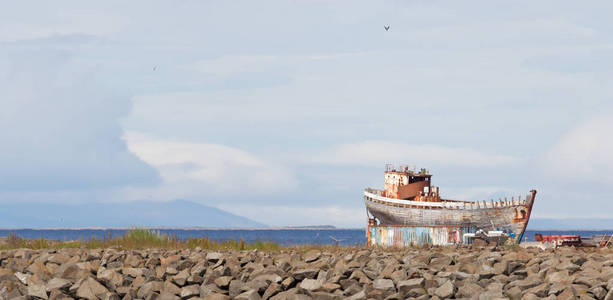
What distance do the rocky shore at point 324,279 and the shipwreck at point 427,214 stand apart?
37480 millimetres

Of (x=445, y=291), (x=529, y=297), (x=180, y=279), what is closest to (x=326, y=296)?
(x=445, y=291)

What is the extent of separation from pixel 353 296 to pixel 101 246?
14.9m

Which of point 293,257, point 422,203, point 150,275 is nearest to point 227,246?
point 293,257

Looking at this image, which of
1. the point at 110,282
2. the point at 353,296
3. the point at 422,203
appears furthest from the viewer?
the point at 422,203

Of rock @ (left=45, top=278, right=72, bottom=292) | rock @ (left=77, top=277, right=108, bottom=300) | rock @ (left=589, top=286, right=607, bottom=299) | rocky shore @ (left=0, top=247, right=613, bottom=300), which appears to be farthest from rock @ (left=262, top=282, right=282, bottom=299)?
rock @ (left=589, top=286, right=607, bottom=299)

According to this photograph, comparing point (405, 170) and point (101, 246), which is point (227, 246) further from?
point (405, 170)

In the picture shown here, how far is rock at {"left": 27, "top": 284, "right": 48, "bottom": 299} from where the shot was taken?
13.3 m

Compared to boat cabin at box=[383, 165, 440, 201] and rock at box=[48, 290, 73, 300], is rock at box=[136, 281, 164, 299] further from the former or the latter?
boat cabin at box=[383, 165, 440, 201]

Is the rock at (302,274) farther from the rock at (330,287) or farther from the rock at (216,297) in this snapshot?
the rock at (216,297)

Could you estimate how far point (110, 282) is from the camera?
45.1ft

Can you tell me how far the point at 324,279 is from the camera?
13.1 metres

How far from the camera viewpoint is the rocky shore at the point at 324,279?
12117 mm

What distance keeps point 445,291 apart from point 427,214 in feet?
158

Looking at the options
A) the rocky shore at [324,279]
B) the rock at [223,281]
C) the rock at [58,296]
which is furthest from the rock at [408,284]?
the rock at [58,296]
